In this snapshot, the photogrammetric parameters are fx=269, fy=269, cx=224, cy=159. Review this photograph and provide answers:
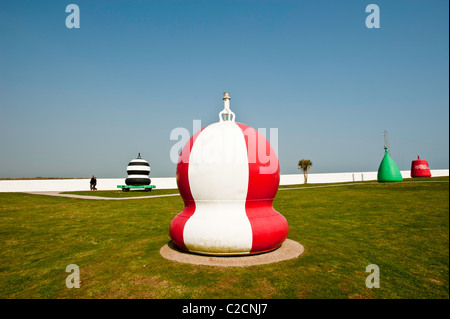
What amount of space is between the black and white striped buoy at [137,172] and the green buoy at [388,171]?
1022 inches

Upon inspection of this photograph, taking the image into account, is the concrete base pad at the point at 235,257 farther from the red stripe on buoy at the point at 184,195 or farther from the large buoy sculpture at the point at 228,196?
the red stripe on buoy at the point at 184,195

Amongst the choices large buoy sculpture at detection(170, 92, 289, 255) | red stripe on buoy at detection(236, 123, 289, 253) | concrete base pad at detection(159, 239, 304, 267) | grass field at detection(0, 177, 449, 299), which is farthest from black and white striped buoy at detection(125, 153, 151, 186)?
red stripe on buoy at detection(236, 123, 289, 253)

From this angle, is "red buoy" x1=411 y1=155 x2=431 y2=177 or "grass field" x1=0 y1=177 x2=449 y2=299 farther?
"red buoy" x1=411 y1=155 x2=431 y2=177

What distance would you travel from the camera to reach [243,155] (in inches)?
250

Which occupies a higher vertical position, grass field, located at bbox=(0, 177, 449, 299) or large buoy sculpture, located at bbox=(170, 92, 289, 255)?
large buoy sculpture, located at bbox=(170, 92, 289, 255)

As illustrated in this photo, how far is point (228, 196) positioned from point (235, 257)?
4.55ft

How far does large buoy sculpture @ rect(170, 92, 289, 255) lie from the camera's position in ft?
20.0

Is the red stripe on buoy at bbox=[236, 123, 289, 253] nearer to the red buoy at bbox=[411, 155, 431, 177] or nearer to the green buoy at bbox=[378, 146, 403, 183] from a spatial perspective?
the green buoy at bbox=[378, 146, 403, 183]

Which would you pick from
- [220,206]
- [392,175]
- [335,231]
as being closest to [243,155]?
[220,206]

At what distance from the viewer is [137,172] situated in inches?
1128

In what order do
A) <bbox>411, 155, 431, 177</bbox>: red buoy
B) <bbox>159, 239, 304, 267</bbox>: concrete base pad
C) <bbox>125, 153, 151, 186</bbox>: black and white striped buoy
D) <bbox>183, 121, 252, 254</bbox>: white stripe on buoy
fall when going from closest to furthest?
<bbox>159, 239, 304, 267</bbox>: concrete base pad → <bbox>183, 121, 252, 254</bbox>: white stripe on buoy → <bbox>125, 153, 151, 186</bbox>: black and white striped buoy → <bbox>411, 155, 431, 177</bbox>: red buoy

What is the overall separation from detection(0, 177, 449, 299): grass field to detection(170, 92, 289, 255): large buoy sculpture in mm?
719
